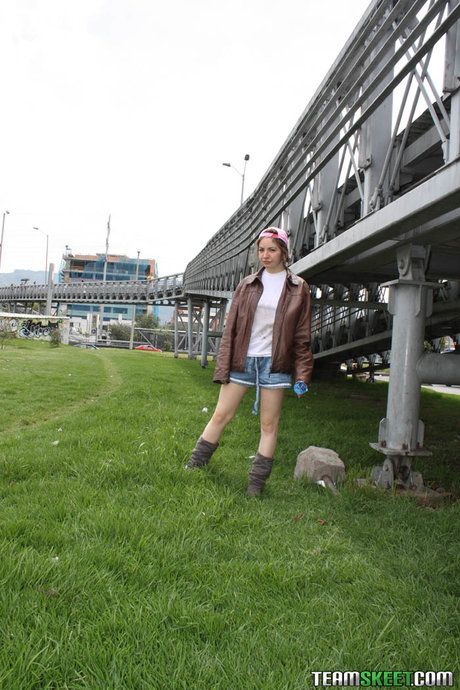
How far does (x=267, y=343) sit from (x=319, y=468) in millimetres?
1196

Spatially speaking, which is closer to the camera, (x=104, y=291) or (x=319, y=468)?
(x=319, y=468)

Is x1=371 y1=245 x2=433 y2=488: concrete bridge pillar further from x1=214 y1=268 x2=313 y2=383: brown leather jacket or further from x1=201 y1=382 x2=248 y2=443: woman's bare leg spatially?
x1=201 y1=382 x2=248 y2=443: woman's bare leg

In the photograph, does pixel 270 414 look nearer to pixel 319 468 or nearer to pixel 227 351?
pixel 227 351

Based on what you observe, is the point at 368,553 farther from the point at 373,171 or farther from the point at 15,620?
the point at 373,171

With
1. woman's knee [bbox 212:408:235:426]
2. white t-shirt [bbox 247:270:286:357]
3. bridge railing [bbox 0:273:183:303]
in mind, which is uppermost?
bridge railing [bbox 0:273:183:303]

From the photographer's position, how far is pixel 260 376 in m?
4.20

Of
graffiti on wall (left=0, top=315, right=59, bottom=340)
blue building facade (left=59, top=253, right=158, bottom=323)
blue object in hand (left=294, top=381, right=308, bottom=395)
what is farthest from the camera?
blue building facade (left=59, top=253, right=158, bottom=323)

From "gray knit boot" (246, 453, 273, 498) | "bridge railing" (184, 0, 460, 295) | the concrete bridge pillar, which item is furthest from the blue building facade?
"gray knit boot" (246, 453, 273, 498)

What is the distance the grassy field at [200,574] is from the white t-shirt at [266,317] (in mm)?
1040

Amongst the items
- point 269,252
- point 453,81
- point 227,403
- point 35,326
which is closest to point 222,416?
point 227,403

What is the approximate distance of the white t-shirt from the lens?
418 centimetres

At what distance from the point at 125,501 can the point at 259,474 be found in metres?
1.01

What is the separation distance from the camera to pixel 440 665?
2.09 m

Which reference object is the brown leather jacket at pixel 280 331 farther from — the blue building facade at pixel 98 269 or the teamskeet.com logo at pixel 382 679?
the blue building facade at pixel 98 269
